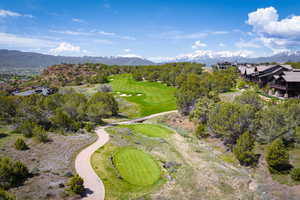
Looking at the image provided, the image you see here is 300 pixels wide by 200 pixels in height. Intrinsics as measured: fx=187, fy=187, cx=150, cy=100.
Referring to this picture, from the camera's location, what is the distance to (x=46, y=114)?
118 feet

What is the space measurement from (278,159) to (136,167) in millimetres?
17340

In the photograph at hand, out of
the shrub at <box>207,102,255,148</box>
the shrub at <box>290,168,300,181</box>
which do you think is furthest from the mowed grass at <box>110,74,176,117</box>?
the shrub at <box>290,168,300,181</box>

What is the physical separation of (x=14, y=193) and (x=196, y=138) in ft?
98.6

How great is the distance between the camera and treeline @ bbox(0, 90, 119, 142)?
97.6 feet

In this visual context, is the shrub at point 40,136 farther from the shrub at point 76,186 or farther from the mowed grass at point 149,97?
the mowed grass at point 149,97

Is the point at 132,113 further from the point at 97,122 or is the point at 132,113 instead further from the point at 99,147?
the point at 99,147

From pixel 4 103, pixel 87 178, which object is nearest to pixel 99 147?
pixel 87 178

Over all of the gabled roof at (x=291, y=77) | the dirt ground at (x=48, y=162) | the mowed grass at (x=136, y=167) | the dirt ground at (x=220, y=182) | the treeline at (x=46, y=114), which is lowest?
the dirt ground at (x=220, y=182)

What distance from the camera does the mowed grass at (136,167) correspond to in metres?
20.1

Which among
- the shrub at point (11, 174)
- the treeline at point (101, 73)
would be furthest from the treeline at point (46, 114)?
the treeline at point (101, 73)

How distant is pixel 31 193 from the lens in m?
15.3

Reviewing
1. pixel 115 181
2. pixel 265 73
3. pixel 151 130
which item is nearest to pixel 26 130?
pixel 115 181

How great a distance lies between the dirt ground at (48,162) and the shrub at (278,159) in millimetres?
23001

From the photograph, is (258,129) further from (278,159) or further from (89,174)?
(89,174)
